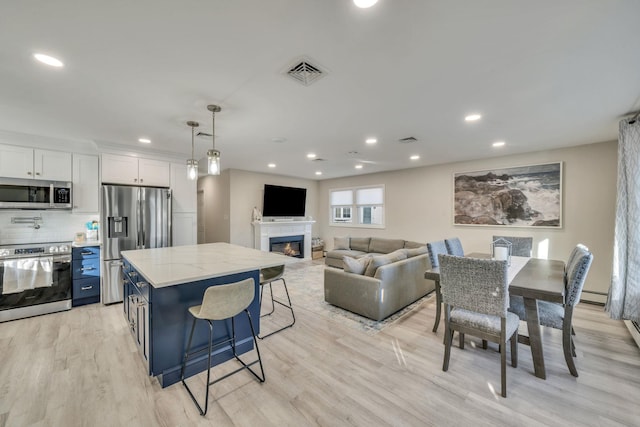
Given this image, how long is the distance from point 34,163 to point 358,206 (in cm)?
650

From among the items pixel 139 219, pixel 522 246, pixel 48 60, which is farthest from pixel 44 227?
pixel 522 246

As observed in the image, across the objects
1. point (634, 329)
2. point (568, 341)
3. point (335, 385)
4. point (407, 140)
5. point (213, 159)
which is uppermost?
point (407, 140)

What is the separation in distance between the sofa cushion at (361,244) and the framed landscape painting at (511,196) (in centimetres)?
209

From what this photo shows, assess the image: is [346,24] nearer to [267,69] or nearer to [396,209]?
[267,69]

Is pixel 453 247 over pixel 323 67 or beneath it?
beneath

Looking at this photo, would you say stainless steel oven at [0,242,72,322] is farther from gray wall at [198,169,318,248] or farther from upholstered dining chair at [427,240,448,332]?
upholstered dining chair at [427,240,448,332]

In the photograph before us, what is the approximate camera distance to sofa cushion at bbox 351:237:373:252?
21.4 ft

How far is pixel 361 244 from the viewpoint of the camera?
6625 millimetres

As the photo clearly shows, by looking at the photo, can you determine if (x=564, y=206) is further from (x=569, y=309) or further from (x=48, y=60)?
(x=48, y=60)

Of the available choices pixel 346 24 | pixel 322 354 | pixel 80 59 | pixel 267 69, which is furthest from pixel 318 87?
pixel 322 354

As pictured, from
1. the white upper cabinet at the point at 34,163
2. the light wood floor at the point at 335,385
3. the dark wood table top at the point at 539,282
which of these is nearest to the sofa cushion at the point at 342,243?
the light wood floor at the point at 335,385

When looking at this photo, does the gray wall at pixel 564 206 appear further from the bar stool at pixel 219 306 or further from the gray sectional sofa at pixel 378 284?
the bar stool at pixel 219 306

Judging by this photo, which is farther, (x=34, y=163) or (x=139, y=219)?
(x=139, y=219)

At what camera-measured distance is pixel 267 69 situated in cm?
195
